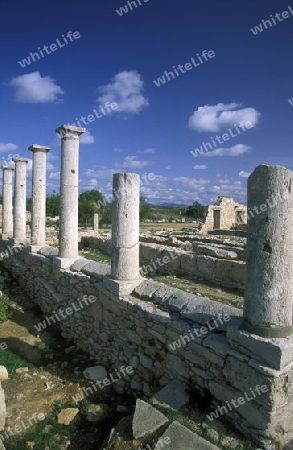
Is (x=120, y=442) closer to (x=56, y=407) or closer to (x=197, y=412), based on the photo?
(x=197, y=412)

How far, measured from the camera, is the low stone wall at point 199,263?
8.23 meters

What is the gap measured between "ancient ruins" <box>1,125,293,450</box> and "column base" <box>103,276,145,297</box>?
0.06 ft

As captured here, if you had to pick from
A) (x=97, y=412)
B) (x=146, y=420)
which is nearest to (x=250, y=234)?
(x=146, y=420)

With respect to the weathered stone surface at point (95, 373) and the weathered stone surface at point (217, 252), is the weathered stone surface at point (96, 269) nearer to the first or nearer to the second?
the weathered stone surface at point (95, 373)

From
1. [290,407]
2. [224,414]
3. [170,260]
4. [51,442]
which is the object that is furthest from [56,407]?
[170,260]

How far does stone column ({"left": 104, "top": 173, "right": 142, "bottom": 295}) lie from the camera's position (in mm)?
5793

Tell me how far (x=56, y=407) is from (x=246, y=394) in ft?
9.98

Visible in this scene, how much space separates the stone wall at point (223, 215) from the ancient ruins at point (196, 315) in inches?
644

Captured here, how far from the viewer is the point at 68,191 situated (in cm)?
806

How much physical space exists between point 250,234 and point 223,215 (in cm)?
2221

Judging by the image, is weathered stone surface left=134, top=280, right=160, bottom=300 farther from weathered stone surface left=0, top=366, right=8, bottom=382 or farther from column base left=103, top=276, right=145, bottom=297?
weathered stone surface left=0, top=366, right=8, bottom=382

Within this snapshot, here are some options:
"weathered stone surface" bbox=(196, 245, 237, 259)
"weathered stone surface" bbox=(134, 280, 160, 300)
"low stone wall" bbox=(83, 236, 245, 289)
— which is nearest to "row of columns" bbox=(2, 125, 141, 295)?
"weathered stone surface" bbox=(134, 280, 160, 300)

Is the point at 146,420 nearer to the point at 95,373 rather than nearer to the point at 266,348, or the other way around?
the point at 266,348

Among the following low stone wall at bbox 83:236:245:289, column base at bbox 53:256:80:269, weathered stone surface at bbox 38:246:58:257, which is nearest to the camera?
column base at bbox 53:256:80:269
